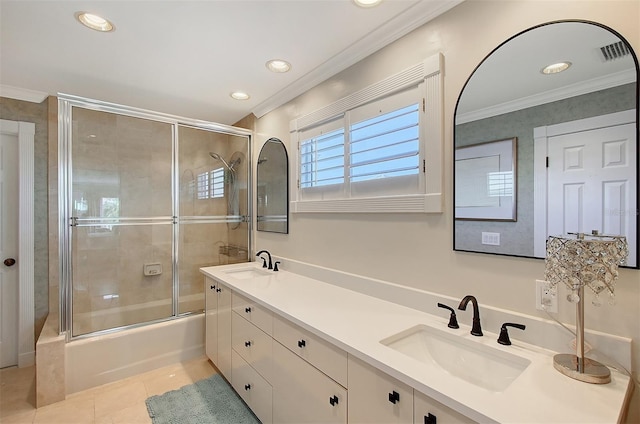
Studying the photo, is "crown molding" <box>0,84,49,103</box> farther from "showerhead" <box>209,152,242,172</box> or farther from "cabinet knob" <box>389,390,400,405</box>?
"cabinet knob" <box>389,390,400,405</box>

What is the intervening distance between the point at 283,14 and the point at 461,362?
6.32 ft

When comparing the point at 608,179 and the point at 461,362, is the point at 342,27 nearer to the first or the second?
the point at 608,179

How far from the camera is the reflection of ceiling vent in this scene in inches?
40.4

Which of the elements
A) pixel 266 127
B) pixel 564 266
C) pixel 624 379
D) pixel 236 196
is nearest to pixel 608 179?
pixel 564 266

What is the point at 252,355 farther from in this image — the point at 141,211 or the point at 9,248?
the point at 9,248

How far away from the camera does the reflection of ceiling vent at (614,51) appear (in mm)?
1026

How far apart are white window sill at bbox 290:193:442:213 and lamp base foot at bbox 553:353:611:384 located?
75 cm

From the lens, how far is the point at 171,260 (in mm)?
2900

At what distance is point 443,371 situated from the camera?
4.13 feet

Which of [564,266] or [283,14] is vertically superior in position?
[283,14]

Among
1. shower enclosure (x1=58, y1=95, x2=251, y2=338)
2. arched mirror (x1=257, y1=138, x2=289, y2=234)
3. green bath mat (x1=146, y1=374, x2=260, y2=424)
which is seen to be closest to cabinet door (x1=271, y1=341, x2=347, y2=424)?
green bath mat (x1=146, y1=374, x2=260, y2=424)

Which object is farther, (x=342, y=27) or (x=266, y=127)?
(x=266, y=127)

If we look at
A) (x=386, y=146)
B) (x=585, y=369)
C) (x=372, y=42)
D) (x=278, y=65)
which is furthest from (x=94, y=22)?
(x=585, y=369)

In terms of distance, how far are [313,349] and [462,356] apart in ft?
2.10
